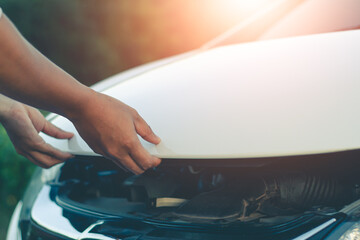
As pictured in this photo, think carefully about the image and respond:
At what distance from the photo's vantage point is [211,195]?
1278 mm

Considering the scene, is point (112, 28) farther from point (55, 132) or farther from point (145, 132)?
point (145, 132)

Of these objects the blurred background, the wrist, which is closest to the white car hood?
the wrist

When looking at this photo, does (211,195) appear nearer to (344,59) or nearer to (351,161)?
(351,161)

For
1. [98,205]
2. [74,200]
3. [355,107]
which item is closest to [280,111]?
[355,107]

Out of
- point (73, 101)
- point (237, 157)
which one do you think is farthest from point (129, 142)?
point (237, 157)

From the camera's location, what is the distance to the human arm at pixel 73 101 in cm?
95

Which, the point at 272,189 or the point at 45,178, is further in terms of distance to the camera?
the point at 45,178

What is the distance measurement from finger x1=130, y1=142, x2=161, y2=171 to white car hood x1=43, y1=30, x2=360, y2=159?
0.02 metres

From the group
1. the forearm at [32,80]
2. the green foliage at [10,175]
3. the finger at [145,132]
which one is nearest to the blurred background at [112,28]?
the green foliage at [10,175]

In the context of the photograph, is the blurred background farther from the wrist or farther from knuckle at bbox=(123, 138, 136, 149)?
knuckle at bbox=(123, 138, 136, 149)

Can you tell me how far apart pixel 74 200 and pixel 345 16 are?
130cm

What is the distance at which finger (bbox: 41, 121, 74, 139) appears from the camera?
1.39 m

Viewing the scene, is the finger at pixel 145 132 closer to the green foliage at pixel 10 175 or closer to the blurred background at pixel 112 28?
the green foliage at pixel 10 175

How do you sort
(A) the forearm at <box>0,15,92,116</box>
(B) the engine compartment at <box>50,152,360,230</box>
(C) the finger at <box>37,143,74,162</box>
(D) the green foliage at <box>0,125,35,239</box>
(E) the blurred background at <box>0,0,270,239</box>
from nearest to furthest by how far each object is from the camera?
(A) the forearm at <box>0,15,92,116</box>, (B) the engine compartment at <box>50,152,360,230</box>, (C) the finger at <box>37,143,74,162</box>, (D) the green foliage at <box>0,125,35,239</box>, (E) the blurred background at <box>0,0,270,239</box>
